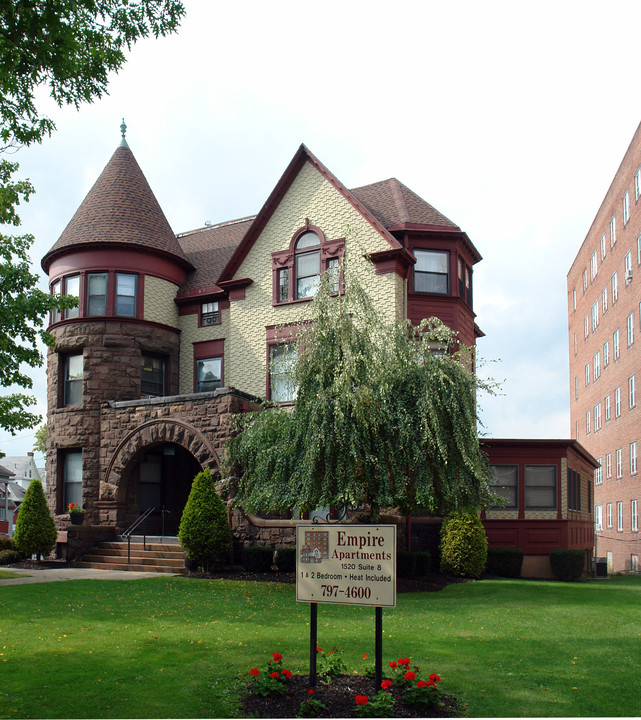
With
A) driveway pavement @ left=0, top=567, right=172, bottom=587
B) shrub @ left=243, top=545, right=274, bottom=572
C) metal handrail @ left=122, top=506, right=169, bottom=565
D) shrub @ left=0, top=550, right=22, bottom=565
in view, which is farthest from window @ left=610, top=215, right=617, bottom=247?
shrub @ left=0, top=550, right=22, bottom=565

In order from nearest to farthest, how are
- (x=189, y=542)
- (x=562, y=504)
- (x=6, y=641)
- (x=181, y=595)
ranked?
(x=6, y=641)
(x=181, y=595)
(x=189, y=542)
(x=562, y=504)

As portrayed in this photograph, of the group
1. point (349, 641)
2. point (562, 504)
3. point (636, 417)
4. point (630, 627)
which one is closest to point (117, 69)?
point (349, 641)

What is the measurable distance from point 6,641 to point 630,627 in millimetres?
9034

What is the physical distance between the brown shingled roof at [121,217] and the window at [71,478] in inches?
264

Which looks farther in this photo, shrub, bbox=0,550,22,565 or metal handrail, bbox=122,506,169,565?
shrub, bbox=0,550,22,565

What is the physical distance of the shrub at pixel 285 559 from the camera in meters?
18.5

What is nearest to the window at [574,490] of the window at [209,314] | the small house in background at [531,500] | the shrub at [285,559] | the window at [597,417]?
the small house in background at [531,500]

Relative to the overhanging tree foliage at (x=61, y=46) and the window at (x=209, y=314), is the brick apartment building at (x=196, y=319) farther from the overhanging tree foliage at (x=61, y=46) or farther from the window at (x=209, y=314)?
the overhanging tree foliage at (x=61, y=46)

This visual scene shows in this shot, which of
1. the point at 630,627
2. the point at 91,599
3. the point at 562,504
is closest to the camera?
the point at 630,627

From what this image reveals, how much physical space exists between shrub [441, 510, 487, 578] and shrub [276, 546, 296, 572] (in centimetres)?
411

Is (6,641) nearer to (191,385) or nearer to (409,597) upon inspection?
(409,597)

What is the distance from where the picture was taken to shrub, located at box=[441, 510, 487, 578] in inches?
766

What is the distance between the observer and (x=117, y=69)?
9.57 meters

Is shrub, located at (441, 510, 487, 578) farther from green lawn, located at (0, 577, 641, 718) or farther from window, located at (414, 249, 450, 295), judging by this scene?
window, located at (414, 249, 450, 295)
